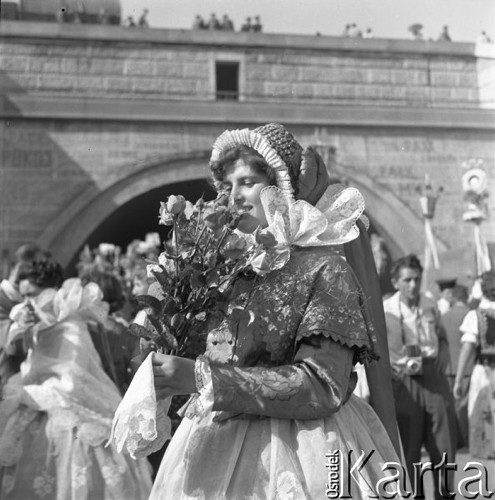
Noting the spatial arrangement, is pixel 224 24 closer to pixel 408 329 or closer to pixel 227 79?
pixel 227 79

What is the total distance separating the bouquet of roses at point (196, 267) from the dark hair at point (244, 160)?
22 centimetres

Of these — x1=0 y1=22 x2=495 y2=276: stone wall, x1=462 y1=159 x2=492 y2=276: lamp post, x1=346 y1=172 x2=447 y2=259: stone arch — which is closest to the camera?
Answer: x1=462 y1=159 x2=492 y2=276: lamp post

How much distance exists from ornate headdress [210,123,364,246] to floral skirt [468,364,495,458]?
5620 millimetres

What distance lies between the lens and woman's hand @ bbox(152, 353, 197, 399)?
2.86m

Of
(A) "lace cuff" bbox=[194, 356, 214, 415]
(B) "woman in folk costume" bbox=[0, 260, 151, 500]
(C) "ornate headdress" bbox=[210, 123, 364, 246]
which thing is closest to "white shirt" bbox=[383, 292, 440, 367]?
(B) "woman in folk costume" bbox=[0, 260, 151, 500]

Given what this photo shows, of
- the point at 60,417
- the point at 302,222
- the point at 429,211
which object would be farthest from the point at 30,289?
the point at 429,211

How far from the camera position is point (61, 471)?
19.1 ft

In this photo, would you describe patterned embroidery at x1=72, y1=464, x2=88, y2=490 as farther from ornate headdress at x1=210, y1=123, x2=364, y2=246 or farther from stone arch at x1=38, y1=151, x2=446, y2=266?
stone arch at x1=38, y1=151, x2=446, y2=266

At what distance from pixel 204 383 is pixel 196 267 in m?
0.32

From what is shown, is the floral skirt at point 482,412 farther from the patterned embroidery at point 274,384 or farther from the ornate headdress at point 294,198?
the patterned embroidery at point 274,384

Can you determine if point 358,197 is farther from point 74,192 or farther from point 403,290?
point 74,192

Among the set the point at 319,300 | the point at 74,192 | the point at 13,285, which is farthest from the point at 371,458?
the point at 74,192

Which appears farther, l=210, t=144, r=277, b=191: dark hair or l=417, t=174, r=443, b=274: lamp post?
l=417, t=174, r=443, b=274: lamp post

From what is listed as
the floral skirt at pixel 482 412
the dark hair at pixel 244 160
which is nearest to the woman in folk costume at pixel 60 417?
the dark hair at pixel 244 160
